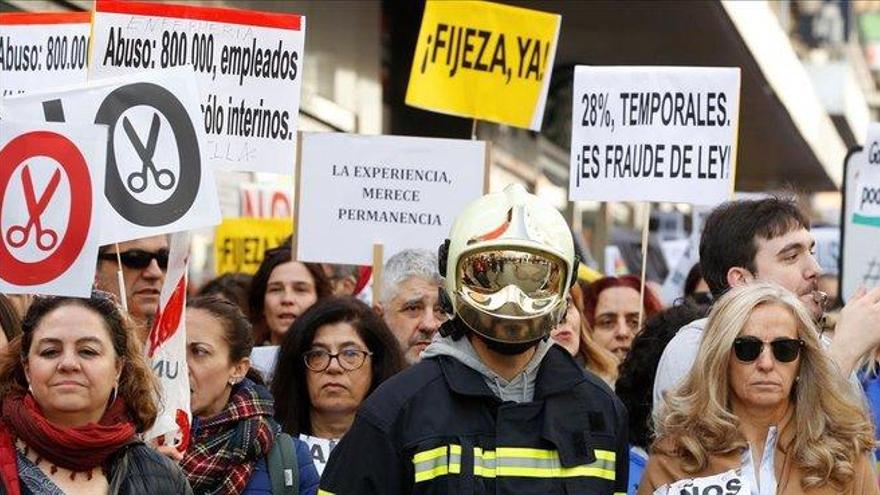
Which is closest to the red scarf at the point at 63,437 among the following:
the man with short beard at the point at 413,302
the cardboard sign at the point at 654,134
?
the man with short beard at the point at 413,302

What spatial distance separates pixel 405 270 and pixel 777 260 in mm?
2195

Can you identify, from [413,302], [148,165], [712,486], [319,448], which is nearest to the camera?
[712,486]

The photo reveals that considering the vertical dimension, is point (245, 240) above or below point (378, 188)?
below

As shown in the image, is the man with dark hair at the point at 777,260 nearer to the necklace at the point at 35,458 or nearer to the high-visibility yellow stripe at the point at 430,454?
the high-visibility yellow stripe at the point at 430,454

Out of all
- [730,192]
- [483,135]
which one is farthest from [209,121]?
[483,135]

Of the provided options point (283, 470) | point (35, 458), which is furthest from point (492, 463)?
point (283, 470)

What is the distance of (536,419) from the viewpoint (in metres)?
5.18

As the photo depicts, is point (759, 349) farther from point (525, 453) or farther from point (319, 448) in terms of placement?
point (319, 448)

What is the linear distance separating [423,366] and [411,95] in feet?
17.8

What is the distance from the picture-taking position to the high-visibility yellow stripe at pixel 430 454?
16.7 ft

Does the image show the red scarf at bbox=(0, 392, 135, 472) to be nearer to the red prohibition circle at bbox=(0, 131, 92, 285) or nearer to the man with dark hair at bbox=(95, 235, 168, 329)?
the red prohibition circle at bbox=(0, 131, 92, 285)

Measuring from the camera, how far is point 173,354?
711 centimetres

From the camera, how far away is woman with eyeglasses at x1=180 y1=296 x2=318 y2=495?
6805 mm

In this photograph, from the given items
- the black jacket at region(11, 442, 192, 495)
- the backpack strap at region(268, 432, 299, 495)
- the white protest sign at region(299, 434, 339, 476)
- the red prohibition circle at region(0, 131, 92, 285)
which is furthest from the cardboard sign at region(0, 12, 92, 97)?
the black jacket at region(11, 442, 192, 495)
